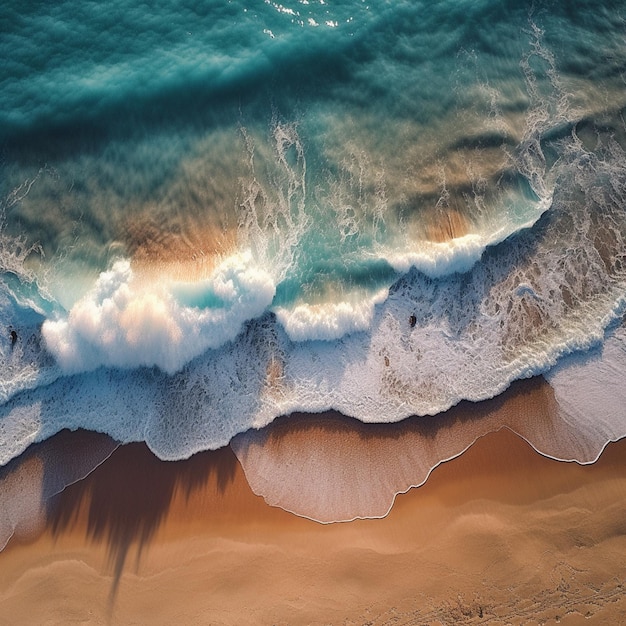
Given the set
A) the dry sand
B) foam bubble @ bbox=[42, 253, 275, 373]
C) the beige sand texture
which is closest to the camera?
the dry sand

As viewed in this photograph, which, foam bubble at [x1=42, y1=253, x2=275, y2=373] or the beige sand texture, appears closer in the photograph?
the beige sand texture

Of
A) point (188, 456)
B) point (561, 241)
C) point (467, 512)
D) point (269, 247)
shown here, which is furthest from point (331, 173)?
point (467, 512)

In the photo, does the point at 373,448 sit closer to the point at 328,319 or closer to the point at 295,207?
the point at 328,319

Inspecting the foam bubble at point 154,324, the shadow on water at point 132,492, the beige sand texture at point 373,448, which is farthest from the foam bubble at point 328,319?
the shadow on water at point 132,492

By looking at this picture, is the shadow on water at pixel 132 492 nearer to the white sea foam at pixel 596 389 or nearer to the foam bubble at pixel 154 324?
the foam bubble at pixel 154 324

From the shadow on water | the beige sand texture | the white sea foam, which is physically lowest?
the shadow on water

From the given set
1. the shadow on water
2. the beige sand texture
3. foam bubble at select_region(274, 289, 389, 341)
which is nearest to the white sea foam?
the beige sand texture

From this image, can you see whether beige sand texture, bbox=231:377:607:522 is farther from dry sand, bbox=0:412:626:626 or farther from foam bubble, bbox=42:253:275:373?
foam bubble, bbox=42:253:275:373
